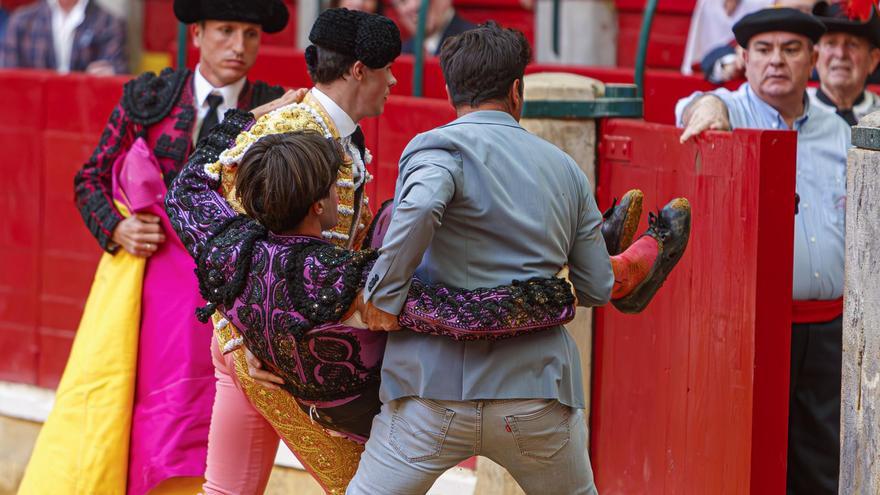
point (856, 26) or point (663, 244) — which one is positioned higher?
point (856, 26)

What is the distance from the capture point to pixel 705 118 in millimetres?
4688

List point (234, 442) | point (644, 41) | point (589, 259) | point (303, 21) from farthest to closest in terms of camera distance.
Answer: point (303, 21) → point (644, 41) → point (234, 442) → point (589, 259)

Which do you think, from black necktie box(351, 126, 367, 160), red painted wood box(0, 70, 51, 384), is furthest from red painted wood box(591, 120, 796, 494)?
red painted wood box(0, 70, 51, 384)

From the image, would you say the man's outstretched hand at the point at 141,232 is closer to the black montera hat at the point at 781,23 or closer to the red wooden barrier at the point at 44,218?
the red wooden barrier at the point at 44,218

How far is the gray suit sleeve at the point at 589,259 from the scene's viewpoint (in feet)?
12.0

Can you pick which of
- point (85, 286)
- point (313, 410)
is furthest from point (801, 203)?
point (85, 286)

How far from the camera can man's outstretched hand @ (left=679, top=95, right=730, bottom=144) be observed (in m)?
4.65

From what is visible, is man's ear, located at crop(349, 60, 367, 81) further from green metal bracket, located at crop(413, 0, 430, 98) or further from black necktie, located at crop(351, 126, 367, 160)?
green metal bracket, located at crop(413, 0, 430, 98)

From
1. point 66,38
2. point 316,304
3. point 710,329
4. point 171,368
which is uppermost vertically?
point 66,38

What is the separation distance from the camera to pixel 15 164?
22.5ft

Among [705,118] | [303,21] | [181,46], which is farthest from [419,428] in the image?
[303,21]

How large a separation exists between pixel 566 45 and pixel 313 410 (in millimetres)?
7175

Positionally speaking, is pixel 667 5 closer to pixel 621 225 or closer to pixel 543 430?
pixel 621 225

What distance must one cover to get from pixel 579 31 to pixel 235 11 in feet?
19.5
